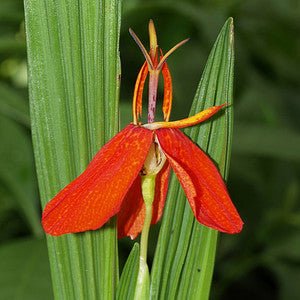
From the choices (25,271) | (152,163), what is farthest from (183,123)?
(25,271)

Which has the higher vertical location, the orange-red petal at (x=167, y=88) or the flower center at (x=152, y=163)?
the orange-red petal at (x=167, y=88)

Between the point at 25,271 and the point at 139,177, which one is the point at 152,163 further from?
the point at 25,271

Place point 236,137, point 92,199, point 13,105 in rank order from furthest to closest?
point 236,137, point 13,105, point 92,199

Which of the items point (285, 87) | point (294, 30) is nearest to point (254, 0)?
point (294, 30)

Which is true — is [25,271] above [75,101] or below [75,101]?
below

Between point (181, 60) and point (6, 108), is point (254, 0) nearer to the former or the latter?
point (181, 60)

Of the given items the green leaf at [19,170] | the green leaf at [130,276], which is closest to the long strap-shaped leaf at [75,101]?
the green leaf at [130,276]

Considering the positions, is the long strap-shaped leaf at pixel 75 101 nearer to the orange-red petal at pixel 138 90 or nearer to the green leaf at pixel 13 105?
the orange-red petal at pixel 138 90
